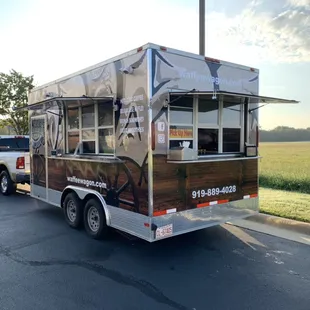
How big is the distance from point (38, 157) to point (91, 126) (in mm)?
2337

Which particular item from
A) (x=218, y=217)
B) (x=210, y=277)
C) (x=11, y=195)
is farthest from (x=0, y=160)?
(x=210, y=277)

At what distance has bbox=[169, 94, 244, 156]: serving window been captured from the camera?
16.1ft

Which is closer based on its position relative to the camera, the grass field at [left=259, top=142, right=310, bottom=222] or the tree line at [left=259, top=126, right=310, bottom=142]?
the grass field at [left=259, top=142, right=310, bottom=222]

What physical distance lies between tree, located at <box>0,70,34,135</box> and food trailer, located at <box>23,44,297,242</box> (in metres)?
13.1

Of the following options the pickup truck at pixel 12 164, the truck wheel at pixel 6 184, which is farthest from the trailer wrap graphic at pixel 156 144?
the truck wheel at pixel 6 184

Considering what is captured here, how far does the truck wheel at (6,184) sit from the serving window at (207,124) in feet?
23.9

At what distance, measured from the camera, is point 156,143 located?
15.0 feet

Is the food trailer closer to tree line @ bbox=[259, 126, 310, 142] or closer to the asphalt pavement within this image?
the asphalt pavement

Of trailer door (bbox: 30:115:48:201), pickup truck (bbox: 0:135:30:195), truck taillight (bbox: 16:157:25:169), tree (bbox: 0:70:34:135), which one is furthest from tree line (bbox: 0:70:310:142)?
trailer door (bbox: 30:115:48:201)

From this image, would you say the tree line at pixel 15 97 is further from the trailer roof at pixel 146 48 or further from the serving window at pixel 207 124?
the serving window at pixel 207 124

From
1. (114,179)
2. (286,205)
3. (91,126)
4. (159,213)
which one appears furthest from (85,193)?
(286,205)

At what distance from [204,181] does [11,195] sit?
25.3ft

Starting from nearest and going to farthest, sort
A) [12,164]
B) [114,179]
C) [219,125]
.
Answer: [114,179] → [219,125] → [12,164]

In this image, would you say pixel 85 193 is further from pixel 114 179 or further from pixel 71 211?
pixel 114 179
